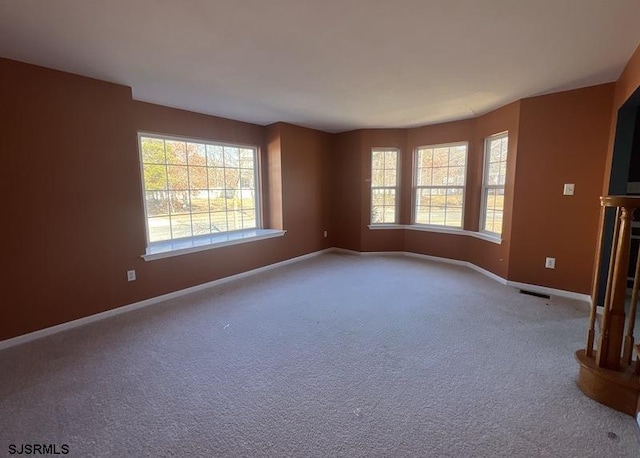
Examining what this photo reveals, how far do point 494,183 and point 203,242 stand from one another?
4.08 meters

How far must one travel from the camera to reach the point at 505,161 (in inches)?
155

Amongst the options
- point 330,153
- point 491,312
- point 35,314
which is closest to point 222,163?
point 330,153

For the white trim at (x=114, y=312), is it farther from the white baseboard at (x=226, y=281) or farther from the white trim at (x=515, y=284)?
the white trim at (x=515, y=284)

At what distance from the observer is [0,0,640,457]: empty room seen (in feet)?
5.46

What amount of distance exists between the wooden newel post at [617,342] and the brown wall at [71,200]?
379 centimetres

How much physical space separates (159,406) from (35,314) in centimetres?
174

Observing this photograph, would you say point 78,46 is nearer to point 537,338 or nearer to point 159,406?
point 159,406

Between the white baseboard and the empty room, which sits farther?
the white baseboard

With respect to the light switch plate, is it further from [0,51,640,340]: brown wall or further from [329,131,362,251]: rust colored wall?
[329,131,362,251]: rust colored wall

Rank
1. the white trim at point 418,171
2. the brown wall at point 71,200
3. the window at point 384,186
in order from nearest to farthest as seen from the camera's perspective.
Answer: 1. the brown wall at point 71,200
2. the white trim at point 418,171
3. the window at point 384,186

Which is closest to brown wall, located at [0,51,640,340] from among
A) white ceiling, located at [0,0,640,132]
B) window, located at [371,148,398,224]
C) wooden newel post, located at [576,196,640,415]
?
white ceiling, located at [0,0,640,132]

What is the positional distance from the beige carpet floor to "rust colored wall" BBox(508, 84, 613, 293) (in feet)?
1.51

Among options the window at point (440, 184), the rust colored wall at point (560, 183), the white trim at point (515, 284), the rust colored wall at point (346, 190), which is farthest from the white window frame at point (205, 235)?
the rust colored wall at point (560, 183)

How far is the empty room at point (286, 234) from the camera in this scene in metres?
1.66
